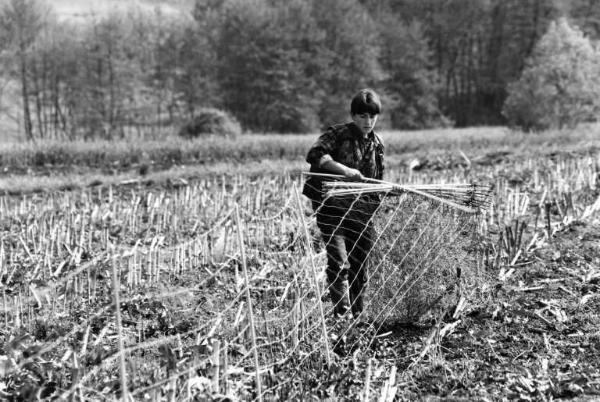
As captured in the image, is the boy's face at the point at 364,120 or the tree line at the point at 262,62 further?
the tree line at the point at 262,62

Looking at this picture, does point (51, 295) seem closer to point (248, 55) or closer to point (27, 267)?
point (27, 267)

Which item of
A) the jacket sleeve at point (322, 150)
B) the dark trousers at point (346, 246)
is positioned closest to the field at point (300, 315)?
the dark trousers at point (346, 246)

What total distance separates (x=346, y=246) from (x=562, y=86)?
26.8 meters

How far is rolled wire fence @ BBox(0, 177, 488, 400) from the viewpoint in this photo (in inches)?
135

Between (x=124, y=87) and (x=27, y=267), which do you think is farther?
(x=124, y=87)

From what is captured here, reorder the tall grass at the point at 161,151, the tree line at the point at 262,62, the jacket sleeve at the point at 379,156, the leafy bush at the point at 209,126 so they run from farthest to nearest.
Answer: the tree line at the point at 262,62 < the leafy bush at the point at 209,126 < the tall grass at the point at 161,151 < the jacket sleeve at the point at 379,156

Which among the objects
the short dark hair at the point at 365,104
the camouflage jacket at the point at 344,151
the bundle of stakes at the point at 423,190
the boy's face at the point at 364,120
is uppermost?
the short dark hair at the point at 365,104

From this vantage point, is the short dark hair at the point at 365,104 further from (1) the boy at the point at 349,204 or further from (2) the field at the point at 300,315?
(2) the field at the point at 300,315

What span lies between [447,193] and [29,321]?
2.99 metres

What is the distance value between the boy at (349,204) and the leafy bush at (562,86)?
82.8ft

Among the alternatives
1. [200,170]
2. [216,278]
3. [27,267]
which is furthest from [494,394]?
[200,170]

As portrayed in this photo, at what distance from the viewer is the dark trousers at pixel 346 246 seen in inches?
174

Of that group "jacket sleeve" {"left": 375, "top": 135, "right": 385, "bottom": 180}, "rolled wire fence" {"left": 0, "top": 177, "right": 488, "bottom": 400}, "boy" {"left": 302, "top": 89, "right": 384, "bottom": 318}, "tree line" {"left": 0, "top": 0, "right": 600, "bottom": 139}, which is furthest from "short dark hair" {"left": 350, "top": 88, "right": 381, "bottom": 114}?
"tree line" {"left": 0, "top": 0, "right": 600, "bottom": 139}

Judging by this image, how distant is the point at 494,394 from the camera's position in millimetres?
3703
